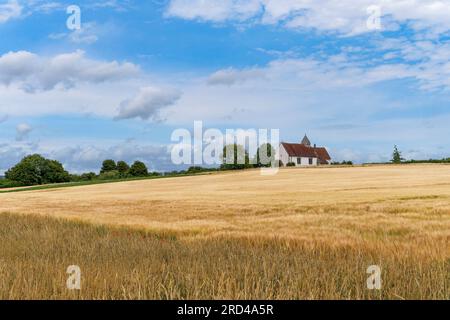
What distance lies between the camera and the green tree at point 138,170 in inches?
3684

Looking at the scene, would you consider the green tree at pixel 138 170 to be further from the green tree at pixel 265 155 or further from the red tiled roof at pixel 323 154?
the red tiled roof at pixel 323 154

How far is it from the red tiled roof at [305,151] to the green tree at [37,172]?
56771 millimetres

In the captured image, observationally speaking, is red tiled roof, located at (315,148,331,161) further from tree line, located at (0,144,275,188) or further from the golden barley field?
the golden barley field

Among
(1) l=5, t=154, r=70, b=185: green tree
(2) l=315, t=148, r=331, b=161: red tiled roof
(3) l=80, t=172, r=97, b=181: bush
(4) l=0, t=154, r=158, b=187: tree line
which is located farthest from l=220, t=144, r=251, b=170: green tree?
(1) l=5, t=154, r=70, b=185: green tree

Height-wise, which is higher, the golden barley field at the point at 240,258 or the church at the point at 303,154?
the church at the point at 303,154

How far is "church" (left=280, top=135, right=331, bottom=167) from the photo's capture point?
12750cm

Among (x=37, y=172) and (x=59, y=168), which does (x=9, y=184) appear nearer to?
(x=37, y=172)

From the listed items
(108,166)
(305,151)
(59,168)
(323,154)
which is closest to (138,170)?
(108,166)

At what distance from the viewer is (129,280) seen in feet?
20.8

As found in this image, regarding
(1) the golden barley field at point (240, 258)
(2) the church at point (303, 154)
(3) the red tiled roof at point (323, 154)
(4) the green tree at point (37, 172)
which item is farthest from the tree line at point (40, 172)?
(1) the golden barley field at point (240, 258)

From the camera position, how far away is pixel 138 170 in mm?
94062

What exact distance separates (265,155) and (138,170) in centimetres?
3560
